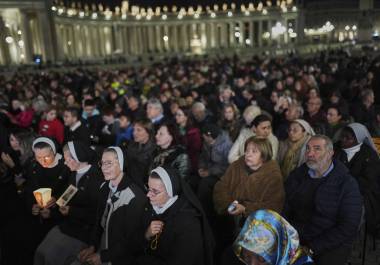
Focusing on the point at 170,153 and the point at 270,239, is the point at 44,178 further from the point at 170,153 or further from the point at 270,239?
the point at 270,239

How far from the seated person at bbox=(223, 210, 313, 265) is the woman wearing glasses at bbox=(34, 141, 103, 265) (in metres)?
2.56

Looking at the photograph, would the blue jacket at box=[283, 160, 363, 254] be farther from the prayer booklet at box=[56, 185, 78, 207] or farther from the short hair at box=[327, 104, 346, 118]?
the short hair at box=[327, 104, 346, 118]

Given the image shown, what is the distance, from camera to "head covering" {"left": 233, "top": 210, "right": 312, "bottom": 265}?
3125mm

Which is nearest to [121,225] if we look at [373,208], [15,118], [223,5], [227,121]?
[373,208]

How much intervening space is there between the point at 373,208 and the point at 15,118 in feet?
33.1

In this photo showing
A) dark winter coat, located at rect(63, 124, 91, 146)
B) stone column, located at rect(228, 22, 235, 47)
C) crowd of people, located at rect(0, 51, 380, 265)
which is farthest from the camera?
stone column, located at rect(228, 22, 235, 47)

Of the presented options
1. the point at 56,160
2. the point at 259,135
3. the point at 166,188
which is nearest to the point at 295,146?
the point at 259,135

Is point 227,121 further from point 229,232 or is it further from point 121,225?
point 121,225

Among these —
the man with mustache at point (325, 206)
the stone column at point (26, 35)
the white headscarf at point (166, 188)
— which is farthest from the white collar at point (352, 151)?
the stone column at point (26, 35)

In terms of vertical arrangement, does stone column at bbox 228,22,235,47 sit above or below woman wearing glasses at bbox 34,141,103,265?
above

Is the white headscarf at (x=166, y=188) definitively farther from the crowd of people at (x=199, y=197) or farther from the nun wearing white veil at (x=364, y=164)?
the nun wearing white veil at (x=364, y=164)

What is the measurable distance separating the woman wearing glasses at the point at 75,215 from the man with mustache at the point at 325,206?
8.30 ft

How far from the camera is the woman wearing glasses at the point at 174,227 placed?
3.82 m

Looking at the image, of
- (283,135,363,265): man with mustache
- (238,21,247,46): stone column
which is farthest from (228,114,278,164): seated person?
(238,21,247,46): stone column
